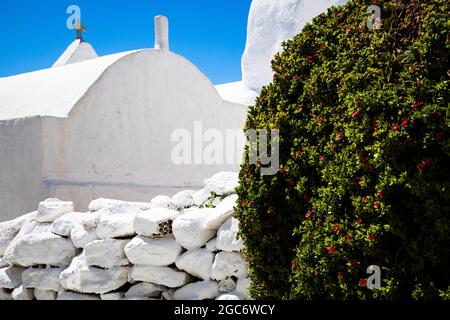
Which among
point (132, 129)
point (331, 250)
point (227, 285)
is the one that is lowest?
point (227, 285)

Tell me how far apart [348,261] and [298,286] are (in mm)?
419

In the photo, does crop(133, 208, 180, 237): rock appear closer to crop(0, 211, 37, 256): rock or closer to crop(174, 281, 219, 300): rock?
crop(174, 281, 219, 300): rock

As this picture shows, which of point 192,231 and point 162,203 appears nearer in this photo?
point 192,231

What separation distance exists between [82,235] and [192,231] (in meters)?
1.20

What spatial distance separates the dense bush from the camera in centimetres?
246

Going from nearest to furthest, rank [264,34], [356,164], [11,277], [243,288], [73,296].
A: 1. [356,164]
2. [243,288]
3. [73,296]
4. [11,277]
5. [264,34]

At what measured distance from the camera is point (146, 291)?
4.31 m

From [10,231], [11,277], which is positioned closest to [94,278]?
[11,277]

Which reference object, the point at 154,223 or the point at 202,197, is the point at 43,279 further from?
the point at 202,197

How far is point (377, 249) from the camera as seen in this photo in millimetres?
2609

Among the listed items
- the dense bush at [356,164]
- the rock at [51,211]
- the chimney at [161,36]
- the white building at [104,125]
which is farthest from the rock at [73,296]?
the chimney at [161,36]

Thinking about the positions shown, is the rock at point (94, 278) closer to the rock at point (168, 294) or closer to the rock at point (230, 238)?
the rock at point (168, 294)

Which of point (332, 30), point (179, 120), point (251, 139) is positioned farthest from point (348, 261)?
point (179, 120)

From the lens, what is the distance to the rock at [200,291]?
13.0 feet
